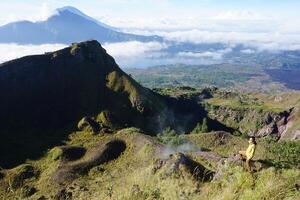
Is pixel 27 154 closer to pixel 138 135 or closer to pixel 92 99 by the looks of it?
pixel 138 135

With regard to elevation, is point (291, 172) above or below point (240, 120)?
above

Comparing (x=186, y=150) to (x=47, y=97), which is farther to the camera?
(x=47, y=97)

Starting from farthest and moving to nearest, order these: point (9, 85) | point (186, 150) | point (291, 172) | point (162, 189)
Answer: point (9, 85) < point (186, 150) < point (291, 172) < point (162, 189)

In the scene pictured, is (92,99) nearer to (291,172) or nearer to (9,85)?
(9,85)

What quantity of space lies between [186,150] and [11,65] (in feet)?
165

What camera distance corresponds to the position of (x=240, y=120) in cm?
17175

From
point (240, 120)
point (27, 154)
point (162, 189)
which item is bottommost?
point (240, 120)

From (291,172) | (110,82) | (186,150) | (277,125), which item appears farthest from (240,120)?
(291,172)

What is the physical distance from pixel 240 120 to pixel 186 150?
9751 centimetres

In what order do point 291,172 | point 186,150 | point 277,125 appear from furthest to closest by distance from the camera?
1. point 277,125
2. point 186,150
3. point 291,172

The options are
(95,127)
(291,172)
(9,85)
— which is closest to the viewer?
(291,172)

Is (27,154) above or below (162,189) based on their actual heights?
below

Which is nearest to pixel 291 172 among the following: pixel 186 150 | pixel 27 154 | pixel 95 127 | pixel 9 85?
pixel 186 150

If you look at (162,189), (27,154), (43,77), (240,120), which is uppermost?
(162,189)
